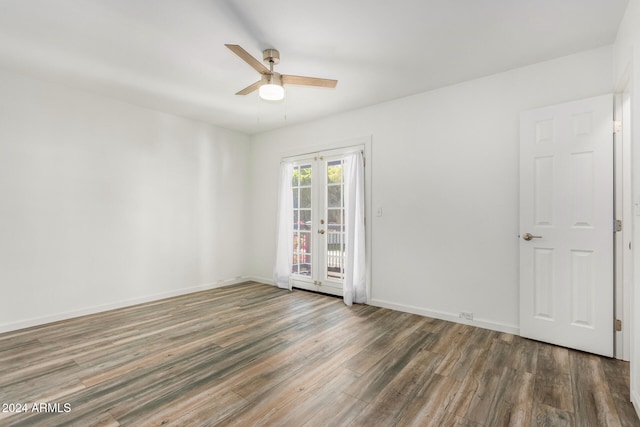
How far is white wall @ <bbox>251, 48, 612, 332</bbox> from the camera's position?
121 inches

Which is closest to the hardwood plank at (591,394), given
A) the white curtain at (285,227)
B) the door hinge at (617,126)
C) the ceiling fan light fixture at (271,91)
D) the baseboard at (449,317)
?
the baseboard at (449,317)

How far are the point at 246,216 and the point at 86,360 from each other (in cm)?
339

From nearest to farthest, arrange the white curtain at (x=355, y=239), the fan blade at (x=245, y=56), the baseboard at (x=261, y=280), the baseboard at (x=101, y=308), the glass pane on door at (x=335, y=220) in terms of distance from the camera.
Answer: the fan blade at (x=245, y=56) < the baseboard at (x=101, y=308) < the white curtain at (x=355, y=239) < the glass pane on door at (x=335, y=220) < the baseboard at (x=261, y=280)

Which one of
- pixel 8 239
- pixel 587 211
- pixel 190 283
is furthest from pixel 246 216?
pixel 587 211

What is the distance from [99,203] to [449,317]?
175 inches

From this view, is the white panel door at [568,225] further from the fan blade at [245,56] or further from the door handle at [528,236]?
the fan blade at [245,56]

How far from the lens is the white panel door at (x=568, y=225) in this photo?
2607mm

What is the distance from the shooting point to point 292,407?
6.37ft

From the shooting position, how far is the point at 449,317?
11.4 feet

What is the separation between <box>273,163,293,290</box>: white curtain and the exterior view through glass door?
8cm

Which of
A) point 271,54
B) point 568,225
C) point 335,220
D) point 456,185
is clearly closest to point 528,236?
point 568,225

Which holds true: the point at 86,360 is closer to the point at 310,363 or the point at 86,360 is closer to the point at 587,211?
the point at 310,363

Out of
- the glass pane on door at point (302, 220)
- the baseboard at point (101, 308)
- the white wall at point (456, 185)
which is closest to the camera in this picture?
the white wall at point (456, 185)

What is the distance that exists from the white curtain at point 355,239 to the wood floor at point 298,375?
643mm
